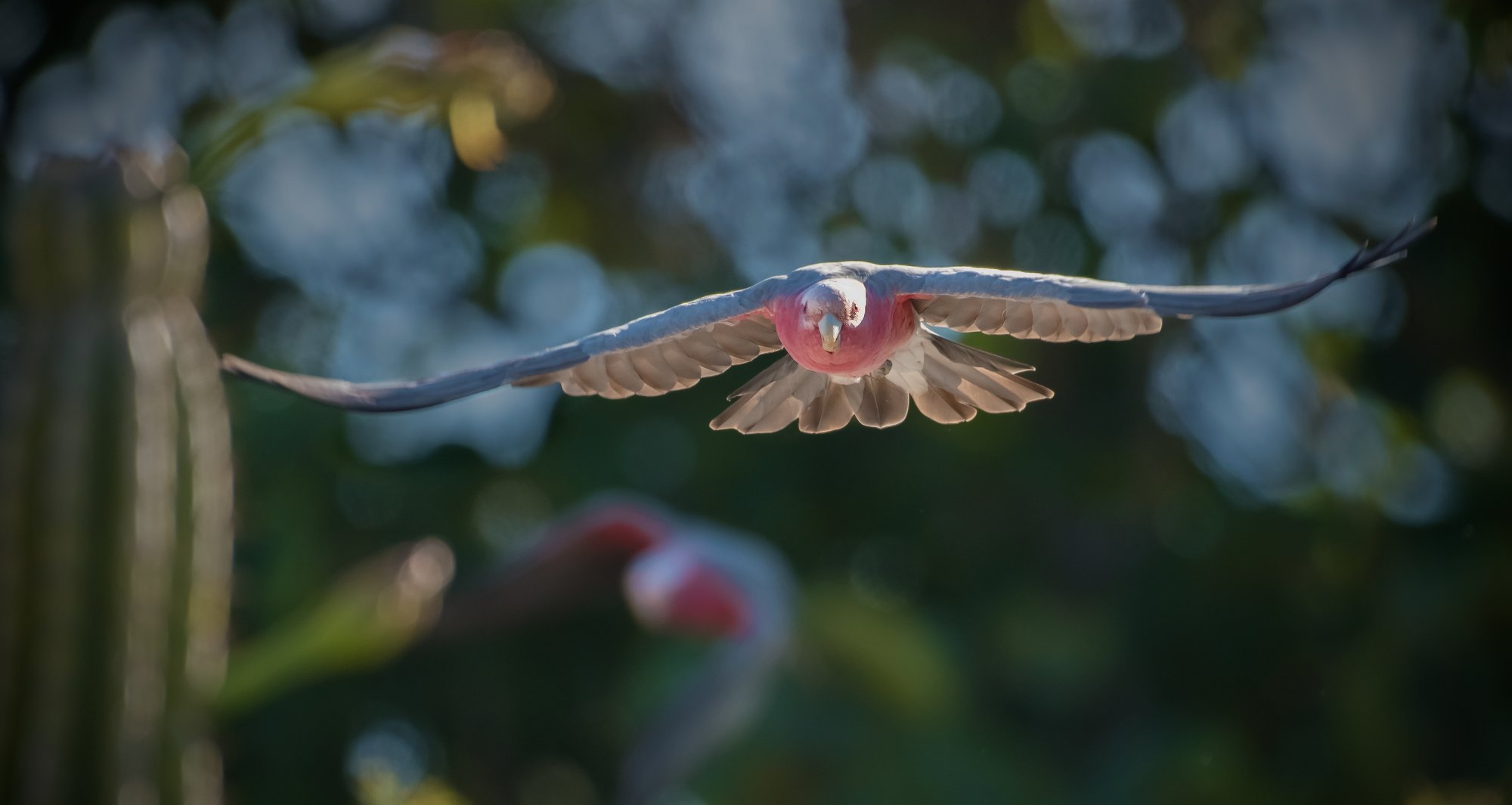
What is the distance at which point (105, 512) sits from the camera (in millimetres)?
4496

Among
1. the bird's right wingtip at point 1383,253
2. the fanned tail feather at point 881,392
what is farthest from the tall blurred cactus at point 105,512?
the bird's right wingtip at point 1383,253

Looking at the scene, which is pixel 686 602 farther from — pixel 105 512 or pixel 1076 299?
pixel 1076 299

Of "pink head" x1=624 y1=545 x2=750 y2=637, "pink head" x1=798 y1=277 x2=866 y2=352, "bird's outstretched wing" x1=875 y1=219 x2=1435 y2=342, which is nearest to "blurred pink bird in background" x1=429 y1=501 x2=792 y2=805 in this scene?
"pink head" x1=624 y1=545 x2=750 y2=637

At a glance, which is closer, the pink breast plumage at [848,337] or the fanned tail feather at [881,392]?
the pink breast plumage at [848,337]

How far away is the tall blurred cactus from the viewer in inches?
173

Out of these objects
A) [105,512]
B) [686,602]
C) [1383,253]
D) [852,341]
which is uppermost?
[1383,253]

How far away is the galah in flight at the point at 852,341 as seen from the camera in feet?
10.3

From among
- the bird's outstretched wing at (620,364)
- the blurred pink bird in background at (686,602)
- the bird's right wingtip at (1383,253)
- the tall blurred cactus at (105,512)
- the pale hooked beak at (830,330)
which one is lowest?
the blurred pink bird in background at (686,602)

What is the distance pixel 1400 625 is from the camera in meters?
8.17

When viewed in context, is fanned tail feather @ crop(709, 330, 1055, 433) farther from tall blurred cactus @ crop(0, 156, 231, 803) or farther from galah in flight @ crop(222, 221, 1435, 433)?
tall blurred cactus @ crop(0, 156, 231, 803)

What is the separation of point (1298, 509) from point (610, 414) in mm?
4177

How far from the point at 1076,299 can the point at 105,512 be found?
10.2ft

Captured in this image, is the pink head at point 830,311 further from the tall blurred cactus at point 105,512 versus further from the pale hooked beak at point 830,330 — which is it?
the tall blurred cactus at point 105,512

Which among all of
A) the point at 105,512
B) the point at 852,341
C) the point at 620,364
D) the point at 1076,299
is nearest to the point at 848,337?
the point at 852,341
